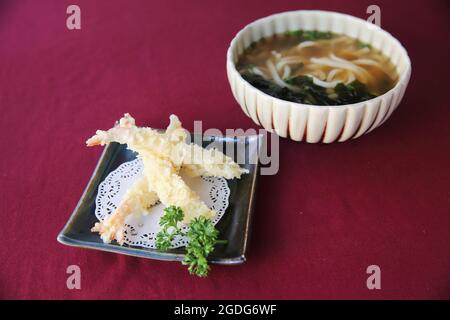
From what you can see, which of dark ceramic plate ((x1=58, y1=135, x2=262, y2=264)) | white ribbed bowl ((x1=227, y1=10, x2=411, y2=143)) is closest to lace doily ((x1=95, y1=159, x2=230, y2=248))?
dark ceramic plate ((x1=58, y1=135, x2=262, y2=264))

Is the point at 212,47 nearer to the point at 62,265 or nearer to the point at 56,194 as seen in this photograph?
the point at 56,194

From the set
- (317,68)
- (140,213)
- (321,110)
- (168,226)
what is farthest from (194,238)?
(317,68)

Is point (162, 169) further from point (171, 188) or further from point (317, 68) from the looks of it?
point (317, 68)

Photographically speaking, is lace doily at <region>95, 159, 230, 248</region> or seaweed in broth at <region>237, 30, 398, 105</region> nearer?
lace doily at <region>95, 159, 230, 248</region>

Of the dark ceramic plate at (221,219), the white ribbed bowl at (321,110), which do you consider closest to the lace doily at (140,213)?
the dark ceramic plate at (221,219)

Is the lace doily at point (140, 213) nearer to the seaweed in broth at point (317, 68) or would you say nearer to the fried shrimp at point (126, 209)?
the fried shrimp at point (126, 209)

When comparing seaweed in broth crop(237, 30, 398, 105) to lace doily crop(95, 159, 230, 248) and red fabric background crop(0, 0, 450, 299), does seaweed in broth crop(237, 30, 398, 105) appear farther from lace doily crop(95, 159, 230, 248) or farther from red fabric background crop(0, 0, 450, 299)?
lace doily crop(95, 159, 230, 248)
